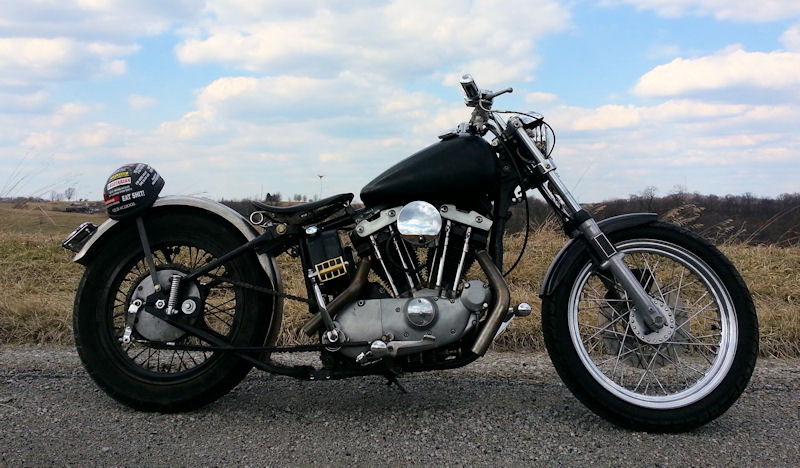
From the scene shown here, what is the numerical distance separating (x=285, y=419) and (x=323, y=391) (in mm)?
472

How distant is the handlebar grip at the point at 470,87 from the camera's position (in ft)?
11.3

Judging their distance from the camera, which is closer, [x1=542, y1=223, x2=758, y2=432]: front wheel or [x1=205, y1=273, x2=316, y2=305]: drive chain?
[x1=542, y1=223, x2=758, y2=432]: front wheel

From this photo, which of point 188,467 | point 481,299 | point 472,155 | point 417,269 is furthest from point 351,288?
point 188,467

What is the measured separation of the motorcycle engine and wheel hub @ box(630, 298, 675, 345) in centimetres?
78

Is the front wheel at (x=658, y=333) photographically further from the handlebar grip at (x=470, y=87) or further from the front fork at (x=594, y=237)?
the handlebar grip at (x=470, y=87)

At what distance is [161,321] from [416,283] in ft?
4.47

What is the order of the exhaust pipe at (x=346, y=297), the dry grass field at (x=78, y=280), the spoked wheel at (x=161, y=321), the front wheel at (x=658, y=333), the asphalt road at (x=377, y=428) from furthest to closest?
1. the dry grass field at (x=78, y=280)
2. the spoked wheel at (x=161, y=321)
3. the exhaust pipe at (x=346, y=297)
4. the front wheel at (x=658, y=333)
5. the asphalt road at (x=377, y=428)

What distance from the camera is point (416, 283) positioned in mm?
3426

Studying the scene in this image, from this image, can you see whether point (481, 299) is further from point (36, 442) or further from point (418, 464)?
point (36, 442)

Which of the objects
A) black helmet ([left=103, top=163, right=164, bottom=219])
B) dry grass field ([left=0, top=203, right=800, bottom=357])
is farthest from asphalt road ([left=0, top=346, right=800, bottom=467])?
black helmet ([left=103, top=163, right=164, bottom=219])

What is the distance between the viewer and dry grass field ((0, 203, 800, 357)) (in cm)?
491

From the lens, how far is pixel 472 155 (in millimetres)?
3369

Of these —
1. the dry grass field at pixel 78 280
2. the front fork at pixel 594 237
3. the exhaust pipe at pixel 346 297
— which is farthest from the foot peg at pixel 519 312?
the dry grass field at pixel 78 280

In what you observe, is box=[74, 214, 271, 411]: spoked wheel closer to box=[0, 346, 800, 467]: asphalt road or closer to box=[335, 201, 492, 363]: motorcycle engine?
box=[0, 346, 800, 467]: asphalt road
